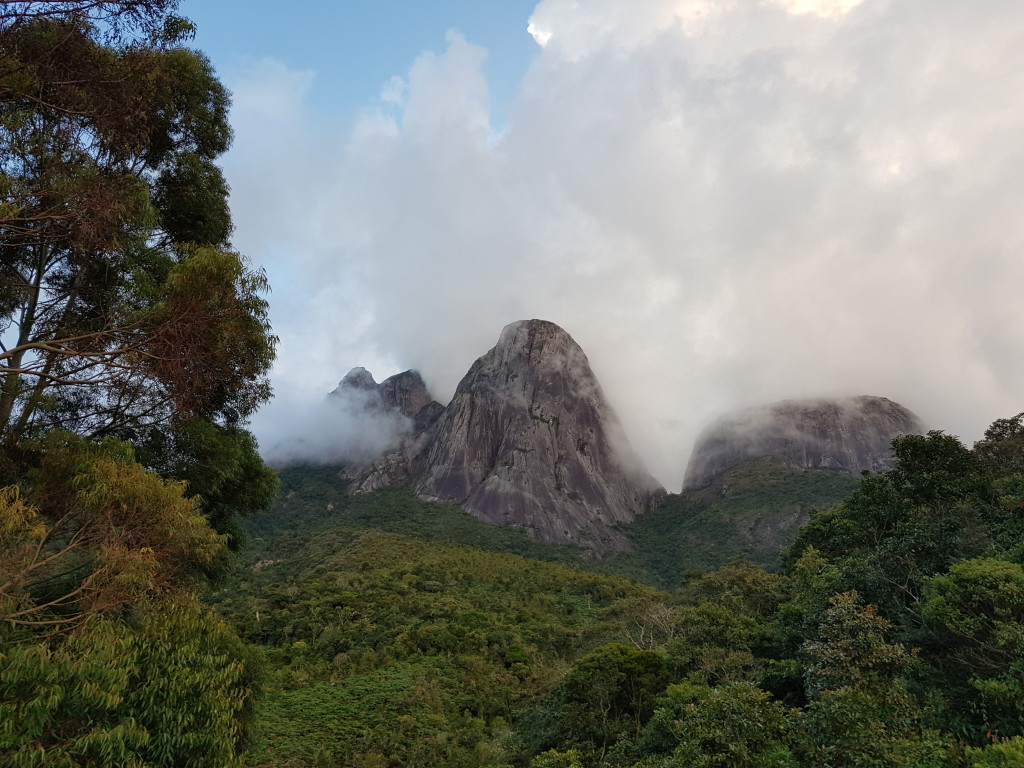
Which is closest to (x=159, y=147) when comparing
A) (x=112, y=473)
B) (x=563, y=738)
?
(x=112, y=473)

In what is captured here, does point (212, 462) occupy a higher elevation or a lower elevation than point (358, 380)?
lower

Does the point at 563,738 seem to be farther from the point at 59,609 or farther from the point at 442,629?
the point at 59,609

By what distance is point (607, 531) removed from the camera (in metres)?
91.5

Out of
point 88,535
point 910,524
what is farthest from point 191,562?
point 910,524

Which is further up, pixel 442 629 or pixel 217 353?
pixel 217 353

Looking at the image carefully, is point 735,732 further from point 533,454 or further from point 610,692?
point 533,454

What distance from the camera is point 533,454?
3883 inches

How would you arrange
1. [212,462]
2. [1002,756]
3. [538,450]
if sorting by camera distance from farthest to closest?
[538,450], [212,462], [1002,756]

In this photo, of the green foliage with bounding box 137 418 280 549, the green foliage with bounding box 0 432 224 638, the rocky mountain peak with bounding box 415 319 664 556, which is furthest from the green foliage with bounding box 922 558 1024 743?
the rocky mountain peak with bounding box 415 319 664 556

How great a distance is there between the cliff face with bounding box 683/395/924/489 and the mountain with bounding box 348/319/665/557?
1857 centimetres

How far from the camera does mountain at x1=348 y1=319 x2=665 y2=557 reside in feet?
292

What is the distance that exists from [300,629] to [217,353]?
30.2 m

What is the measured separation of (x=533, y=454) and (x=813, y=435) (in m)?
66.5

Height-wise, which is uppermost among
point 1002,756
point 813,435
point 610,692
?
point 813,435
